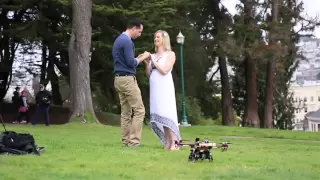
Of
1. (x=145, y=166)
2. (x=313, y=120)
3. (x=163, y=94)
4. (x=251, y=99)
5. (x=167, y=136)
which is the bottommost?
(x=145, y=166)

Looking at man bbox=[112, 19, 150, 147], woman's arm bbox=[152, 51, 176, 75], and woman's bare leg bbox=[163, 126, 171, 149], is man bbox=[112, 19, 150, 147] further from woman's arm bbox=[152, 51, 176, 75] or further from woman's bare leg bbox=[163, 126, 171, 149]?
woman's bare leg bbox=[163, 126, 171, 149]

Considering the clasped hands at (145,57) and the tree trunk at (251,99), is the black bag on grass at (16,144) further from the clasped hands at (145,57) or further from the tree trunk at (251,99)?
the tree trunk at (251,99)

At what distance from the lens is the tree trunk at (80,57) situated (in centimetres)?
2275

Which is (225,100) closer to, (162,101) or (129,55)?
(162,101)

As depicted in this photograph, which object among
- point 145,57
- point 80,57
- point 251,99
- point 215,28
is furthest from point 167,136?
point 251,99

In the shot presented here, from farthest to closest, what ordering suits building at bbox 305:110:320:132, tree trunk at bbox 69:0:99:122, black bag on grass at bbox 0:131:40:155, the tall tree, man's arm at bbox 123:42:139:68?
1. building at bbox 305:110:320:132
2. the tall tree
3. tree trunk at bbox 69:0:99:122
4. man's arm at bbox 123:42:139:68
5. black bag on grass at bbox 0:131:40:155

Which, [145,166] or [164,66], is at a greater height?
Answer: [164,66]

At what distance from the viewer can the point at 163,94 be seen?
31.7ft

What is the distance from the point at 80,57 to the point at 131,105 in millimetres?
13660

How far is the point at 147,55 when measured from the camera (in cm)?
972

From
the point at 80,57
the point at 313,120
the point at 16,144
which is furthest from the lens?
the point at 313,120

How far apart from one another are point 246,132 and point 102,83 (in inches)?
535

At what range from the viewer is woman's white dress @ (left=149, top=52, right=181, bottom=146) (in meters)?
9.63

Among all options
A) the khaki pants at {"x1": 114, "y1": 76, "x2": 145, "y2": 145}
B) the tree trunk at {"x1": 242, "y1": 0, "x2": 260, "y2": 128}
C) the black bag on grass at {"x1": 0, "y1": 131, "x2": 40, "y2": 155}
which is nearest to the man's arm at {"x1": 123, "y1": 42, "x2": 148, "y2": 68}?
the khaki pants at {"x1": 114, "y1": 76, "x2": 145, "y2": 145}
